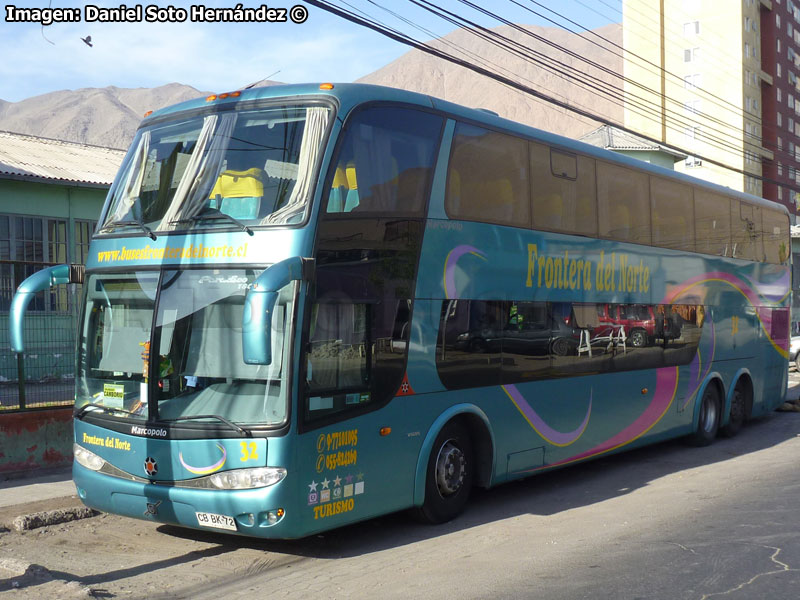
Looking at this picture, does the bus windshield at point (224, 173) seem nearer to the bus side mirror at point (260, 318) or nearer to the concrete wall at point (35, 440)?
the bus side mirror at point (260, 318)

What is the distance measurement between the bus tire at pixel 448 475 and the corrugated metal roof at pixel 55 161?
13.4 meters

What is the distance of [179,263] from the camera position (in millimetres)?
7492

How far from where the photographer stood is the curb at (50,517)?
851 cm

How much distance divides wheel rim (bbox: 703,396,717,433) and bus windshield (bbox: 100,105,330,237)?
31.5ft

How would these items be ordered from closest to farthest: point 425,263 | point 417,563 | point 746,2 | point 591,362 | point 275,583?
point 275,583 < point 417,563 < point 425,263 < point 591,362 < point 746,2

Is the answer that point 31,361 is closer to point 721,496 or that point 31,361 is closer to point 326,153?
point 326,153

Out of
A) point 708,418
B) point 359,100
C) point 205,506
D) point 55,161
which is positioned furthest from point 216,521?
point 55,161

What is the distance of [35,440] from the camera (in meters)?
11.1

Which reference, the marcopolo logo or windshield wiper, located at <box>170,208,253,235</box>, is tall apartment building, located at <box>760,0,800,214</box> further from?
the marcopolo logo

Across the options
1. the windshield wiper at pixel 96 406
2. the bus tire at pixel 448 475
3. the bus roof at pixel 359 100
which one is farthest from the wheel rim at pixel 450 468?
the bus roof at pixel 359 100

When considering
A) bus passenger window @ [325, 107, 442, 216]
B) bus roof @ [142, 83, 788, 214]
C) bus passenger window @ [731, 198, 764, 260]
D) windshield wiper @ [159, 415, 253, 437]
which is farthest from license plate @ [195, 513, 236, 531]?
bus passenger window @ [731, 198, 764, 260]

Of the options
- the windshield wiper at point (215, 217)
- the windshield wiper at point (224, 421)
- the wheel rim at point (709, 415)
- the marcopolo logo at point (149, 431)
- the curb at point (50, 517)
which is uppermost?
the windshield wiper at point (215, 217)

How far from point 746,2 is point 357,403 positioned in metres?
78.7

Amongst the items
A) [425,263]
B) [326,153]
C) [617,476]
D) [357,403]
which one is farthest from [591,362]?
[326,153]
